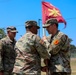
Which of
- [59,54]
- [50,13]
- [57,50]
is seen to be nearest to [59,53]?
[59,54]

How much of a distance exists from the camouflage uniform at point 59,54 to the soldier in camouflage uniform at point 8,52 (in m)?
1.92

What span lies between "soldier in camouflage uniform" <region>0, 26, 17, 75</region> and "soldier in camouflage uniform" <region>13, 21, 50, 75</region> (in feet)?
5.56

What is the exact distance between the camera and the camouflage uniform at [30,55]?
20.6 feet

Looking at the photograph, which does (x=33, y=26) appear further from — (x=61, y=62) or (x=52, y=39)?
(x=61, y=62)

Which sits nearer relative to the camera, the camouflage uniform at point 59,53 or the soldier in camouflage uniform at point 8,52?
the camouflage uniform at point 59,53

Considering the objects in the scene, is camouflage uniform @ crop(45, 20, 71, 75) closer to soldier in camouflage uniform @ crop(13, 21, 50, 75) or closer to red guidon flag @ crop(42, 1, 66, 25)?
soldier in camouflage uniform @ crop(13, 21, 50, 75)

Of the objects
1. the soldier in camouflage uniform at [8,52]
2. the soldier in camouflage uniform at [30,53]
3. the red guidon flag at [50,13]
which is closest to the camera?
the soldier in camouflage uniform at [30,53]

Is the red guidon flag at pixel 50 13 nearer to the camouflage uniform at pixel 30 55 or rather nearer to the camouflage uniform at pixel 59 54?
the camouflage uniform at pixel 59 54

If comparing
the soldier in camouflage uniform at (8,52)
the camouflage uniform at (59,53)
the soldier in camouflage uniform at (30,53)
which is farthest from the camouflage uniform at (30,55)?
the soldier in camouflage uniform at (8,52)

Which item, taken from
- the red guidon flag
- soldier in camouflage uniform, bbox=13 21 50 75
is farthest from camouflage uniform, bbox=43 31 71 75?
the red guidon flag

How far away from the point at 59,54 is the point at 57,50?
131 millimetres

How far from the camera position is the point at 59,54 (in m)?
6.43

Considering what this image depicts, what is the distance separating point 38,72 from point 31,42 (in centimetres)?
55

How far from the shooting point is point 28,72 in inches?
247
